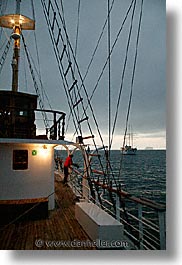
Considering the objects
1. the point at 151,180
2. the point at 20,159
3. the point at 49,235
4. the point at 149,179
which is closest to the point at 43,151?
the point at 20,159

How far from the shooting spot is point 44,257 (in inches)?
107

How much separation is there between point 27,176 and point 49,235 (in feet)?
3.73

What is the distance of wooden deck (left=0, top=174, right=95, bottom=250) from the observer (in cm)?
282

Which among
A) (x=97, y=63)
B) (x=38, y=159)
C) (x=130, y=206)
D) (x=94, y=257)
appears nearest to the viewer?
(x=94, y=257)

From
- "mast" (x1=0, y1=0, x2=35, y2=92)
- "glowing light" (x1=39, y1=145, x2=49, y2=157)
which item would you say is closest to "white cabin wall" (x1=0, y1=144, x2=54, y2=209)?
"glowing light" (x1=39, y1=145, x2=49, y2=157)

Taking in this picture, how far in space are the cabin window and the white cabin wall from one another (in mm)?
44

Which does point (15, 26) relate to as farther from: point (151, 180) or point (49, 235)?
point (151, 180)

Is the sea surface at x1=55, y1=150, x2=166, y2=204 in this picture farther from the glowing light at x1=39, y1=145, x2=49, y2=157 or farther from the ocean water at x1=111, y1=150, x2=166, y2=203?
the glowing light at x1=39, y1=145, x2=49, y2=157

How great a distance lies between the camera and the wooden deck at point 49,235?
282 centimetres

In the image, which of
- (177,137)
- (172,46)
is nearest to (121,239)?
→ (177,137)

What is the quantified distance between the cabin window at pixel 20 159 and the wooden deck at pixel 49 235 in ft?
2.61

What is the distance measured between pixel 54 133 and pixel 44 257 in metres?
1.97

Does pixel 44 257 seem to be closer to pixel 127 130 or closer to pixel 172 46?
pixel 127 130

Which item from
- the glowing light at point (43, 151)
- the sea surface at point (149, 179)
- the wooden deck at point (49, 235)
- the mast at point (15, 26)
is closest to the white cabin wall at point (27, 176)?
the glowing light at point (43, 151)
